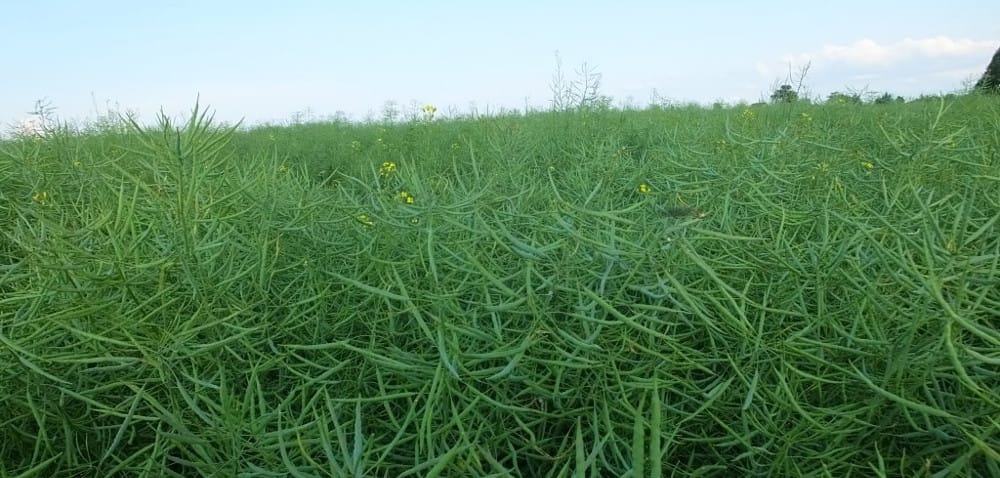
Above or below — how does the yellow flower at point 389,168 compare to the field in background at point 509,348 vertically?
above

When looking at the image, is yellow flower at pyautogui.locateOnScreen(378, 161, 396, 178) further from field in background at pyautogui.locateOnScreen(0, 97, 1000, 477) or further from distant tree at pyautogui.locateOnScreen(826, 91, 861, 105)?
distant tree at pyautogui.locateOnScreen(826, 91, 861, 105)

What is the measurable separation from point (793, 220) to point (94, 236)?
104 centimetres

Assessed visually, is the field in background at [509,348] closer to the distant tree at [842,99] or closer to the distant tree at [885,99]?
the distant tree at [842,99]

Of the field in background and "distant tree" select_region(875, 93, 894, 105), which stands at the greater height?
"distant tree" select_region(875, 93, 894, 105)


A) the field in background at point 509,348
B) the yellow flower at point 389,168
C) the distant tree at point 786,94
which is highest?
the distant tree at point 786,94

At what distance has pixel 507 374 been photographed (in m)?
0.62

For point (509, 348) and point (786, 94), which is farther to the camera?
point (786, 94)

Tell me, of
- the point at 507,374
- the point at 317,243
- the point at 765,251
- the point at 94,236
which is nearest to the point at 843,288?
the point at 765,251

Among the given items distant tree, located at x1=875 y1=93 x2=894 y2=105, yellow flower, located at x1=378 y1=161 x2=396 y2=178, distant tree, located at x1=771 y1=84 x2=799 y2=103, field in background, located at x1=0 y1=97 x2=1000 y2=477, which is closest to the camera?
field in background, located at x1=0 y1=97 x2=1000 y2=477

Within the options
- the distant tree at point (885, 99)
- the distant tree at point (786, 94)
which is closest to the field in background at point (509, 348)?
the distant tree at point (786, 94)

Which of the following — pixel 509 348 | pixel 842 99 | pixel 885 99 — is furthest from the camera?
pixel 885 99

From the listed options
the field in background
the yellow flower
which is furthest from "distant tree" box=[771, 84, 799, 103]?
the field in background

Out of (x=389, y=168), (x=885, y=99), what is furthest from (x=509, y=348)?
(x=885, y=99)

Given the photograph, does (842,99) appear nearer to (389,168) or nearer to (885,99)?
(885,99)
